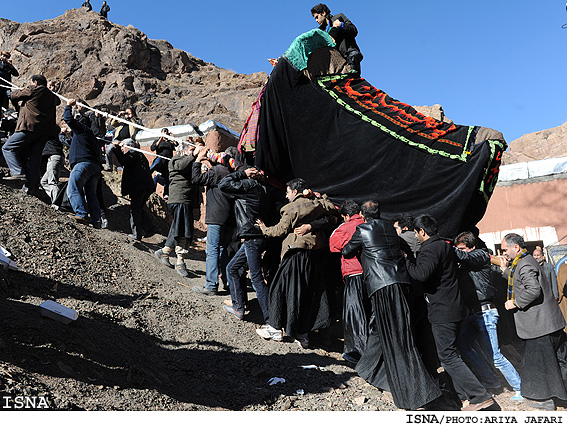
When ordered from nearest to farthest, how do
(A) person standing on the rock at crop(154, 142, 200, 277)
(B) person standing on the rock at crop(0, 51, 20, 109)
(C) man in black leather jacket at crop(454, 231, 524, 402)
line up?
(C) man in black leather jacket at crop(454, 231, 524, 402) → (A) person standing on the rock at crop(154, 142, 200, 277) → (B) person standing on the rock at crop(0, 51, 20, 109)

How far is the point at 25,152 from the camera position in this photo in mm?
7016

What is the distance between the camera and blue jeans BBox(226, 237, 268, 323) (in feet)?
17.7

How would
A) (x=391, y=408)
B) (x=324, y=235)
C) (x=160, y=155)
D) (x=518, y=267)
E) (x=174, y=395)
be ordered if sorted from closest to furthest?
(x=174, y=395), (x=391, y=408), (x=518, y=267), (x=324, y=235), (x=160, y=155)

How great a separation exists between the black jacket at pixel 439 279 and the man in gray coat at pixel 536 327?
2.37ft

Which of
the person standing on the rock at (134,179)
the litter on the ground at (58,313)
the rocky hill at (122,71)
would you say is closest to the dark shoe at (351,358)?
the litter on the ground at (58,313)

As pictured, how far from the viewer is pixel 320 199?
5.46 meters

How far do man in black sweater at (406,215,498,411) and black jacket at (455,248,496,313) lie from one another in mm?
398

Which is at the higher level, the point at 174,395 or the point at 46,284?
the point at 46,284

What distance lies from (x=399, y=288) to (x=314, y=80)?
114 inches

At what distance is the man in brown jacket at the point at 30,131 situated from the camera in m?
6.79

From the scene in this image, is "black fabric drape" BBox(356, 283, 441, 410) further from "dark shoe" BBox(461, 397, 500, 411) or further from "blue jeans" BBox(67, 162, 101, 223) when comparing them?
"blue jeans" BBox(67, 162, 101, 223)

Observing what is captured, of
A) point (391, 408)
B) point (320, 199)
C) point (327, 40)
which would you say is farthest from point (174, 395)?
point (327, 40)

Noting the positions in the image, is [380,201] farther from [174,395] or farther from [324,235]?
[174,395]

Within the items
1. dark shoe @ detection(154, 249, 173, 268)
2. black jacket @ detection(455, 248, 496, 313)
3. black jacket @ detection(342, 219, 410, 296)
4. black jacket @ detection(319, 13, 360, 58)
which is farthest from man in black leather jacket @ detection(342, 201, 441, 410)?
black jacket @ detection(319, 13, 360, 58)
